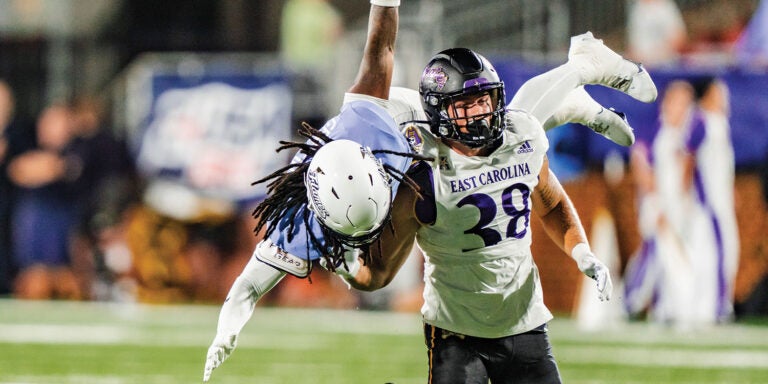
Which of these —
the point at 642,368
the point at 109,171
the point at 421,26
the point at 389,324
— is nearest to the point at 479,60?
the point at 642,368

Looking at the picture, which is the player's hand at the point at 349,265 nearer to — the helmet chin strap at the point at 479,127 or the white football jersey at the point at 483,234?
the white football jersey at the point at 483,234

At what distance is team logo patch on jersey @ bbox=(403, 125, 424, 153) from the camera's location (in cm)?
437

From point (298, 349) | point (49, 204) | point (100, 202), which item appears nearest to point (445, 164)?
point (298, 349)

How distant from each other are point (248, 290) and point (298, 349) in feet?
14.2

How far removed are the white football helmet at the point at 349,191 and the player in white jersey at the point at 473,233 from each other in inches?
9.5

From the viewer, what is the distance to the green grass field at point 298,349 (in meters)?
7.48

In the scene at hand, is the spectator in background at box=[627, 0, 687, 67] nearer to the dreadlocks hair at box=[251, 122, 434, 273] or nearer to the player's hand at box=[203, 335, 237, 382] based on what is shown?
the dreadlocks hair at box=[251, 122, 434, 273]

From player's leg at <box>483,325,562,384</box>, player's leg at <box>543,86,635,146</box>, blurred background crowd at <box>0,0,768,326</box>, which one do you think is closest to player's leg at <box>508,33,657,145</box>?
player's leg at <box>543,86,635,146</box>

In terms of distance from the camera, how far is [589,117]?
4.90 meters

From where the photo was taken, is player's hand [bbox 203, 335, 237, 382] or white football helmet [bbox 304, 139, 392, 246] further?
player's hand [bbox 203, 335, 237, 382]

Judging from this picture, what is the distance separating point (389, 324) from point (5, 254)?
382cm

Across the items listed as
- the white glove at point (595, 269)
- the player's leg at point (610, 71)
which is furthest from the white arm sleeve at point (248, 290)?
the player's leg at point (610, 71)

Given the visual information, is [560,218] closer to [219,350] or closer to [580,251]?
[580,251]

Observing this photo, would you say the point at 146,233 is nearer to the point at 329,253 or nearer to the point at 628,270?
the point at 628,270
